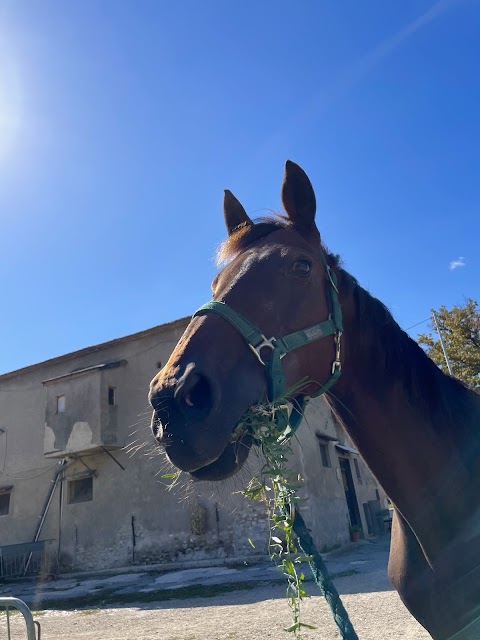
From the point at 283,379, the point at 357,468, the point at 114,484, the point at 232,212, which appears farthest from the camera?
the point at 357,468

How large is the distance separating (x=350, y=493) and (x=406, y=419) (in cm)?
1803

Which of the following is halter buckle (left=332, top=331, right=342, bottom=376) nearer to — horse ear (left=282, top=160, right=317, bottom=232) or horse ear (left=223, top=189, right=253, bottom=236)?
horse ear (left=282, top=160, right=317, bottom=232)

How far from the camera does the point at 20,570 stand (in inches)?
604

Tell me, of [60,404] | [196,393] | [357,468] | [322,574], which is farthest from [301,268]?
[357,468]

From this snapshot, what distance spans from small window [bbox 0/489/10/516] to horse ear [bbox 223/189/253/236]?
745 inches

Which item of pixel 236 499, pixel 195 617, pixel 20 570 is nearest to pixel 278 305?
pixel 195 617

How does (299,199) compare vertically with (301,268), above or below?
above

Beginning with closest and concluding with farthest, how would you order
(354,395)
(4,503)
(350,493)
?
1. (354,395)
2. (4,503)
3. (350,493)

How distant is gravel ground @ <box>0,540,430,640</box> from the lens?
5566 millimetres

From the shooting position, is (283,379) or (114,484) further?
(114,484)

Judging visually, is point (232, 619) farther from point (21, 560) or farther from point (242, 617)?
point (21, 560)

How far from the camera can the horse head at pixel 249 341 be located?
159 centimetres

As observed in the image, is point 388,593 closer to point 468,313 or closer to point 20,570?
point 20,570

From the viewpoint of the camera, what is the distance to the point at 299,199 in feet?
7.72
